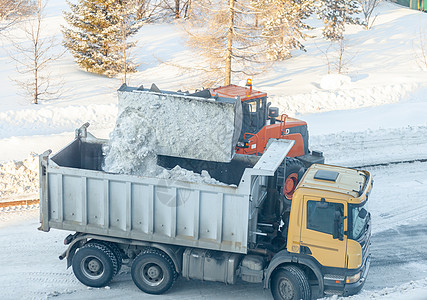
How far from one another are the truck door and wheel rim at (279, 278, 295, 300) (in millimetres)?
643

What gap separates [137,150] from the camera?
10477 millimetres

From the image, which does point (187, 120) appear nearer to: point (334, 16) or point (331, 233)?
point (331, 233)

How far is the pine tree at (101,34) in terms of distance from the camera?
26.0m

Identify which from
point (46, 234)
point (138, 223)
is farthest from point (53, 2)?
point (138, 223)

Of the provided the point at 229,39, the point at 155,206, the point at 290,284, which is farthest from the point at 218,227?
the point at 229,39

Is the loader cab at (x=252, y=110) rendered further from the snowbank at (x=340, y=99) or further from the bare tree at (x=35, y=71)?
the bare tree at (x=35, y=71)

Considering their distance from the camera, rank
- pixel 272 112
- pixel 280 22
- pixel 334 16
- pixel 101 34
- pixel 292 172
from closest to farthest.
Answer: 1. pixel 292 172
2. pixel 272 112
3. pixel 101 34
4. pixel 280 22
5. pixel 334 16

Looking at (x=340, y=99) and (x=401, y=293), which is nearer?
(x=401, y=293)

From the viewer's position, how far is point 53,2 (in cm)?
4094

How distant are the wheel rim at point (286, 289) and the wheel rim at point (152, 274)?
6.79 feet

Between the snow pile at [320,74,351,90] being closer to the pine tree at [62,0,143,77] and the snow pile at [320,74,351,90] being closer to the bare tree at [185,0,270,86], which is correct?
the bare tree at [185,0,270,86]

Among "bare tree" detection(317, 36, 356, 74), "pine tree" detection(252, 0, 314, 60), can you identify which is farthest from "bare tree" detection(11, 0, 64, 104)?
"bare tree" detection(317, 36, 356, 74)

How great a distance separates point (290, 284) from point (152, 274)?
2.40m

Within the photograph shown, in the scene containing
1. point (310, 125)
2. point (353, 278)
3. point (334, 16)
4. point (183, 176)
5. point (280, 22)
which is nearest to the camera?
point (353, 278)
